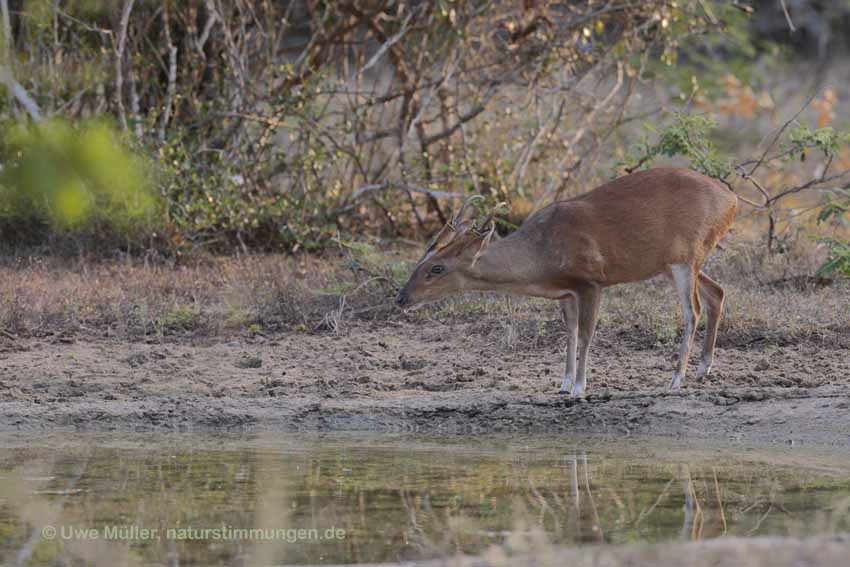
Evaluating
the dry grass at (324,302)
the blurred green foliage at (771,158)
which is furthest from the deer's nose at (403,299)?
the blurred green foliage at (771,158)

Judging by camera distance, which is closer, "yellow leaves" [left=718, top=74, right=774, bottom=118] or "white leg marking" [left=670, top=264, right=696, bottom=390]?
"white leg marking" [left=670, top=264, right=696, bottom=390]

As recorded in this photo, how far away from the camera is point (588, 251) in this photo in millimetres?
8195

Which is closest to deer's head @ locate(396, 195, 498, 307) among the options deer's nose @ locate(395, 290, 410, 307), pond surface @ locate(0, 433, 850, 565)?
deer's nose @ locate(395, 290, 410, 307)

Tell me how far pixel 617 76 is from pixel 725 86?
5.91m

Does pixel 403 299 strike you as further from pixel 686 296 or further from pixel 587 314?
pixel 686 296

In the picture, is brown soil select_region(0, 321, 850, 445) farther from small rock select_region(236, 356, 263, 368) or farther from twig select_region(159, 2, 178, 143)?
twig select_region(159, 2, 178, 143)

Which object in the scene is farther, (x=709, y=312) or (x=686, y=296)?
(x=709, y=312)

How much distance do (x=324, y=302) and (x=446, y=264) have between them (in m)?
2.39

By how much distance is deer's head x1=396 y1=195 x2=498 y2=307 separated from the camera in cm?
832

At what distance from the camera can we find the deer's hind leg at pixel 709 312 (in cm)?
852

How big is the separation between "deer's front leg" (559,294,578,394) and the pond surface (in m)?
0.79

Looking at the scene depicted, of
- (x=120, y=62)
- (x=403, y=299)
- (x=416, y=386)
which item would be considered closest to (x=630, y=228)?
(x=403, y=299)

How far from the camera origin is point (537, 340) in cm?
955

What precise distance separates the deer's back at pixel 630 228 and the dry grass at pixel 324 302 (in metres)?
1.17
